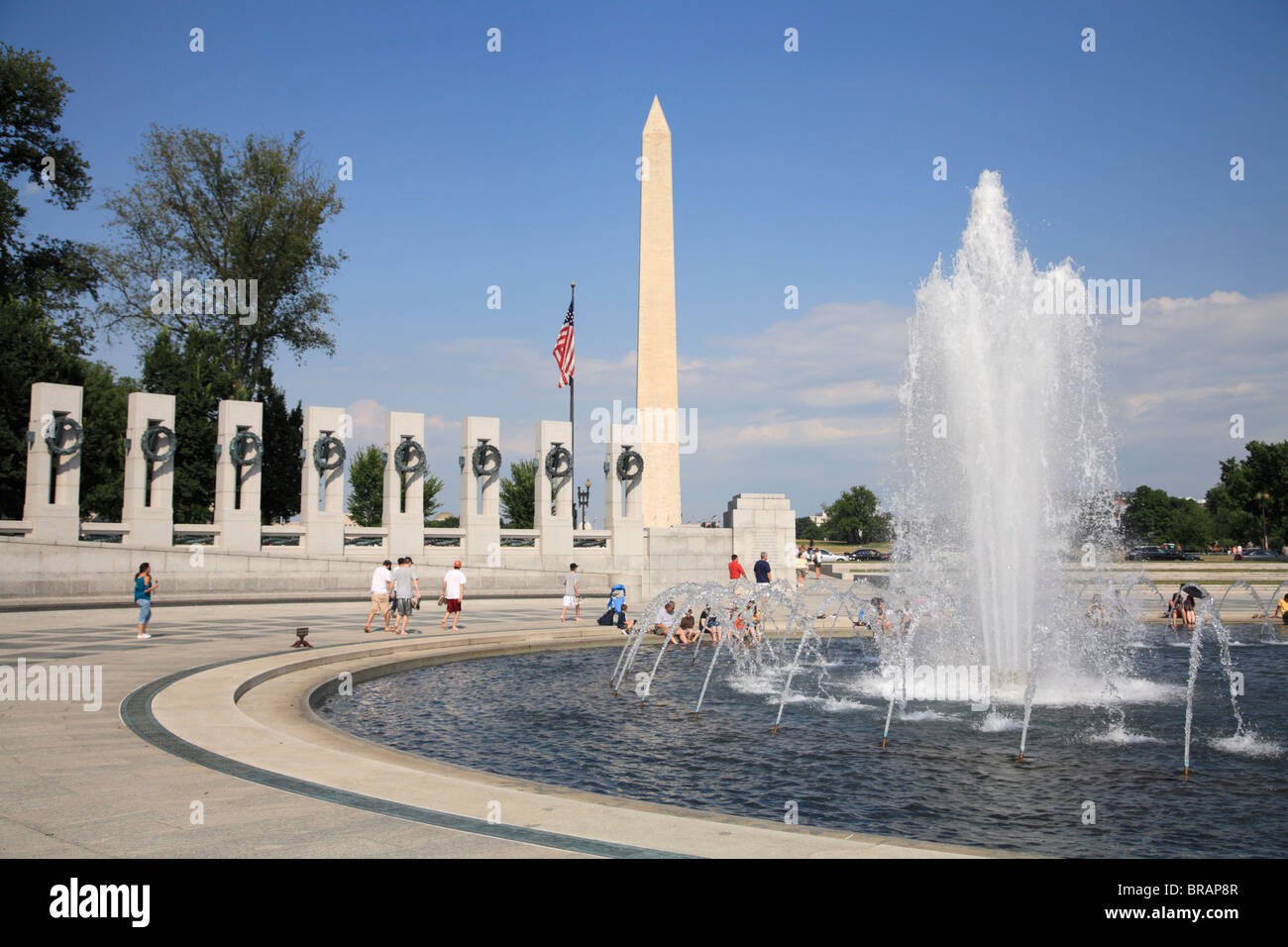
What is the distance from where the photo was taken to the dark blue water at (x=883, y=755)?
7570 mm

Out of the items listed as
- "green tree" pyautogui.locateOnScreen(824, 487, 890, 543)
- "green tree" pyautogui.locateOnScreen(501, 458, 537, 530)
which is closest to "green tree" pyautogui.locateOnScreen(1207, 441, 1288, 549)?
"green tree" pyautogui.locateOnScreen(824, 487, 890, 543)

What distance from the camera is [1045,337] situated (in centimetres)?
1617

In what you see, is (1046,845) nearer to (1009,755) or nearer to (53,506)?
(1009,755)

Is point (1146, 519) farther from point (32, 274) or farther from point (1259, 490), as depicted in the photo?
point (32, 274)

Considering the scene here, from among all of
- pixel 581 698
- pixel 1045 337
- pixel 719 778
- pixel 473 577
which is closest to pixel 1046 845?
pixel 719 778

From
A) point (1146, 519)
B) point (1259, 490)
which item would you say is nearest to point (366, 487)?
point (1259, 490)

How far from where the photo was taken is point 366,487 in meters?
61.2

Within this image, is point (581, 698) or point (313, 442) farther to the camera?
point (313, 442)

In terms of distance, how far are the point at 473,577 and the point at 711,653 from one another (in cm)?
1307

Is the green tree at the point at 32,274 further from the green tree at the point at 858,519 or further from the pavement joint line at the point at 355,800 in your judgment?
the green tree at the point at 858,519

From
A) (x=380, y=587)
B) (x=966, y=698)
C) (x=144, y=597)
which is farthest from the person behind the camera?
(x=380, y=587)

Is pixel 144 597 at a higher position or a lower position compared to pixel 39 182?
lower

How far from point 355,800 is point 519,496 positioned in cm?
5827
